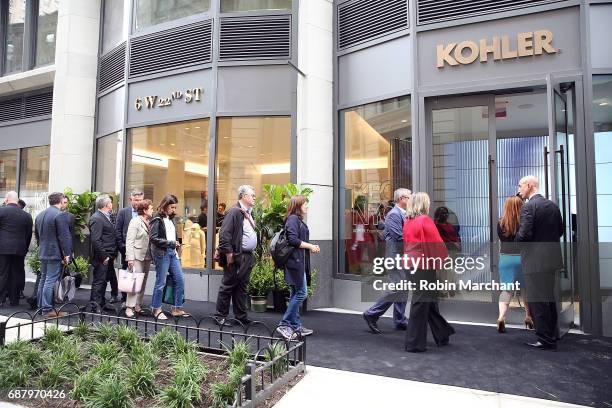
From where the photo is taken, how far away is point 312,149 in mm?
8070

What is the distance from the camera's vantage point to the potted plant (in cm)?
762

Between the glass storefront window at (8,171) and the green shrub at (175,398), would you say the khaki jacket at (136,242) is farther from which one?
the glass storefront window at (8,171)

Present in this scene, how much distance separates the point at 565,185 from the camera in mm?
6180

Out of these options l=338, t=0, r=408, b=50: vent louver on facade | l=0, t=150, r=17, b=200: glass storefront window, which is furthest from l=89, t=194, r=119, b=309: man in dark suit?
l=0, t=150, r=17, b=200: glass storefront window

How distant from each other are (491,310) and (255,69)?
602 cm

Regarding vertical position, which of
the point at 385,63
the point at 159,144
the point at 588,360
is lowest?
the point at 588,360

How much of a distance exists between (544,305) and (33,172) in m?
12.8

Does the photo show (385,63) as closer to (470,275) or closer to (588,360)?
(470,275)

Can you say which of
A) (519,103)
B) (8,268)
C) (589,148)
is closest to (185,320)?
(8,268)

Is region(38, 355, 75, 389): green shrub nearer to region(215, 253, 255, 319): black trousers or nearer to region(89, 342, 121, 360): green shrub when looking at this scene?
region(89, 342, 121, 360): green shrub

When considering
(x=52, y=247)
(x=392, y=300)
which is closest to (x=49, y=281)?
(x=52, y=247)

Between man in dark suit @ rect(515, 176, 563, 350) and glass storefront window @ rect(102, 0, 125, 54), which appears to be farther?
glass storefront window @ rect(102, 0, 125, 54)

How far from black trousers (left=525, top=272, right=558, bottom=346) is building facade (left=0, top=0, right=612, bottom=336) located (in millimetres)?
641

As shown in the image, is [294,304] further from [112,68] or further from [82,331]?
[112,68]
